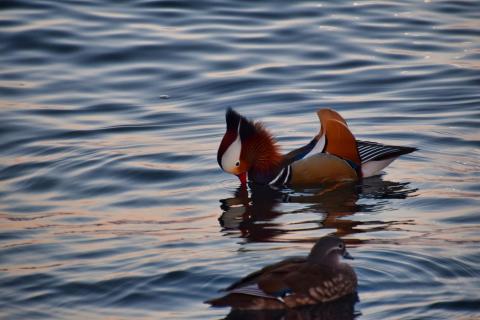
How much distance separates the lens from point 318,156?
11.0 m

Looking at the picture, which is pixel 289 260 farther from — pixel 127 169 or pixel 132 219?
pixel 127 169

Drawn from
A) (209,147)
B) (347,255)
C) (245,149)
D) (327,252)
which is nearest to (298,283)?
(327,252)

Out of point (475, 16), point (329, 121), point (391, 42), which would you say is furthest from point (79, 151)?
point (475, 16)

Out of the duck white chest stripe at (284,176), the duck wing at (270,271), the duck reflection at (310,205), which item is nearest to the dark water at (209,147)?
the duck reflection at (310,205)

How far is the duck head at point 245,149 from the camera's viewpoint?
11.0 meters

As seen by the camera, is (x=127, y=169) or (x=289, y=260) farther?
(x=127, y=169)

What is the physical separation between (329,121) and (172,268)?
3.23m

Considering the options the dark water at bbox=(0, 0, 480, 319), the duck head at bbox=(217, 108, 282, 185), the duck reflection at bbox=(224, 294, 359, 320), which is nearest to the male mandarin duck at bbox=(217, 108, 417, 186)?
the duck head at bbox=(217, 108, 282, 185)

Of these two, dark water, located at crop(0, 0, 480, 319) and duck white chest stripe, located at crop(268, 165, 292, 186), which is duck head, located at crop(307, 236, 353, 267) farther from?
duck white chest stripe, located at crop(268, 165, 292, 186)

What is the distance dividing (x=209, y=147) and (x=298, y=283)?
16.3ft

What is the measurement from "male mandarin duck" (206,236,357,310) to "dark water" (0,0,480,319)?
0.82 ft

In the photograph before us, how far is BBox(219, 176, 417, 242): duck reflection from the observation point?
9.48 metres

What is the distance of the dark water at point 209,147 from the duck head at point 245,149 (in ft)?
0.85

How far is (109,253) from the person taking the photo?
882 centimetres
